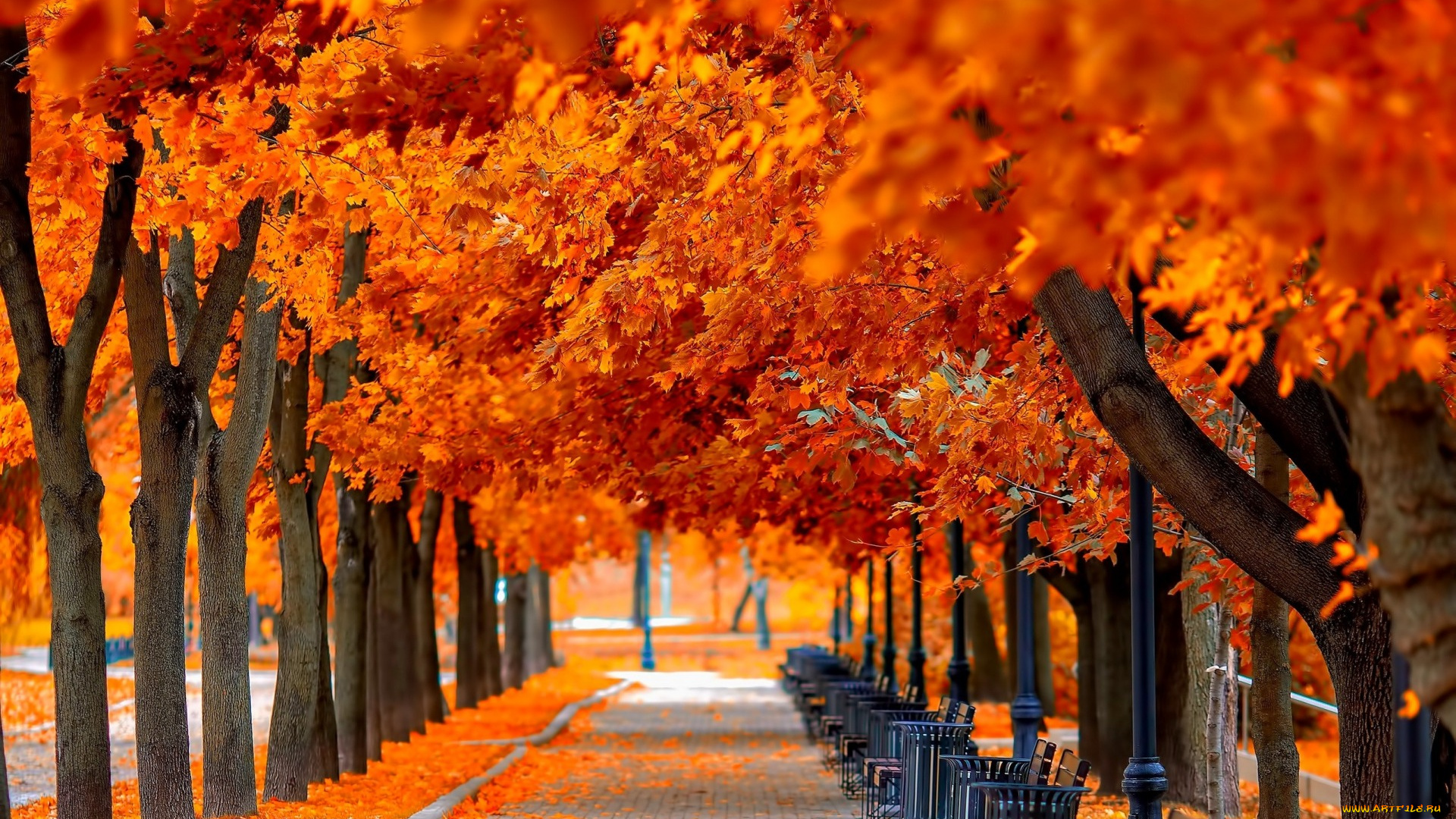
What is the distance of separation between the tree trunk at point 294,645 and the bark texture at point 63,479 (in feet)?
19.3

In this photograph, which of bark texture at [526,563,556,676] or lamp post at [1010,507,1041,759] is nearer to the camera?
lamp post at [1010,507,1041,759]

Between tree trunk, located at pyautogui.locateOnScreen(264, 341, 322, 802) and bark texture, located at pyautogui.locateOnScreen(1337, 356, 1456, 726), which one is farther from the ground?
bark texture, located at pyautogui.locateOnScreen(1337, 356, 1456, 726)

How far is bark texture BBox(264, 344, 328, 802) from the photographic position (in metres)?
16.3

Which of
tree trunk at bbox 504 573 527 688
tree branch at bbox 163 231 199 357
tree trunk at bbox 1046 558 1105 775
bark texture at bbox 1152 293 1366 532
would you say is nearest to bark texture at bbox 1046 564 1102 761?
tree trunk at bbox 1046 558 1105 775

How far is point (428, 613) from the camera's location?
28.7 m

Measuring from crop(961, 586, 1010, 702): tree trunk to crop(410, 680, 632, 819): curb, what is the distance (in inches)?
Answer: 308

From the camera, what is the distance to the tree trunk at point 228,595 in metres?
13.5

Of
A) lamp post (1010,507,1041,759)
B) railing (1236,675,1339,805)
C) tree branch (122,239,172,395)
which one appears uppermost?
tree branch (122,239,172,395)

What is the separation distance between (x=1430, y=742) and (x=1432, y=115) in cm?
496

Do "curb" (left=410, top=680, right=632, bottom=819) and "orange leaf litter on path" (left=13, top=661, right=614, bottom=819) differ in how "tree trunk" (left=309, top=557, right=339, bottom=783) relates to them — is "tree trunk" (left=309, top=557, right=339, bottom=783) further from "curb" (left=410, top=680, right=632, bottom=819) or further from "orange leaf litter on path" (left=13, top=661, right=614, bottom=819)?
"curb" (left=410, top=680, right=632, bottom=819)

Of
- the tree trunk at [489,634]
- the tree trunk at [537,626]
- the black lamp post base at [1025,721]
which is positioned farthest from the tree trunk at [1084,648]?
the tree trunk at [537,626]

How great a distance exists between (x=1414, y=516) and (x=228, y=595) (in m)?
11.2

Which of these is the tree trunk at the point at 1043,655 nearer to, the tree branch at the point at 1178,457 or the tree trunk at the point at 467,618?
the tree trunk at the point at 467,618

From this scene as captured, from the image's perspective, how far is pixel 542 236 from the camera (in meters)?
10.7
